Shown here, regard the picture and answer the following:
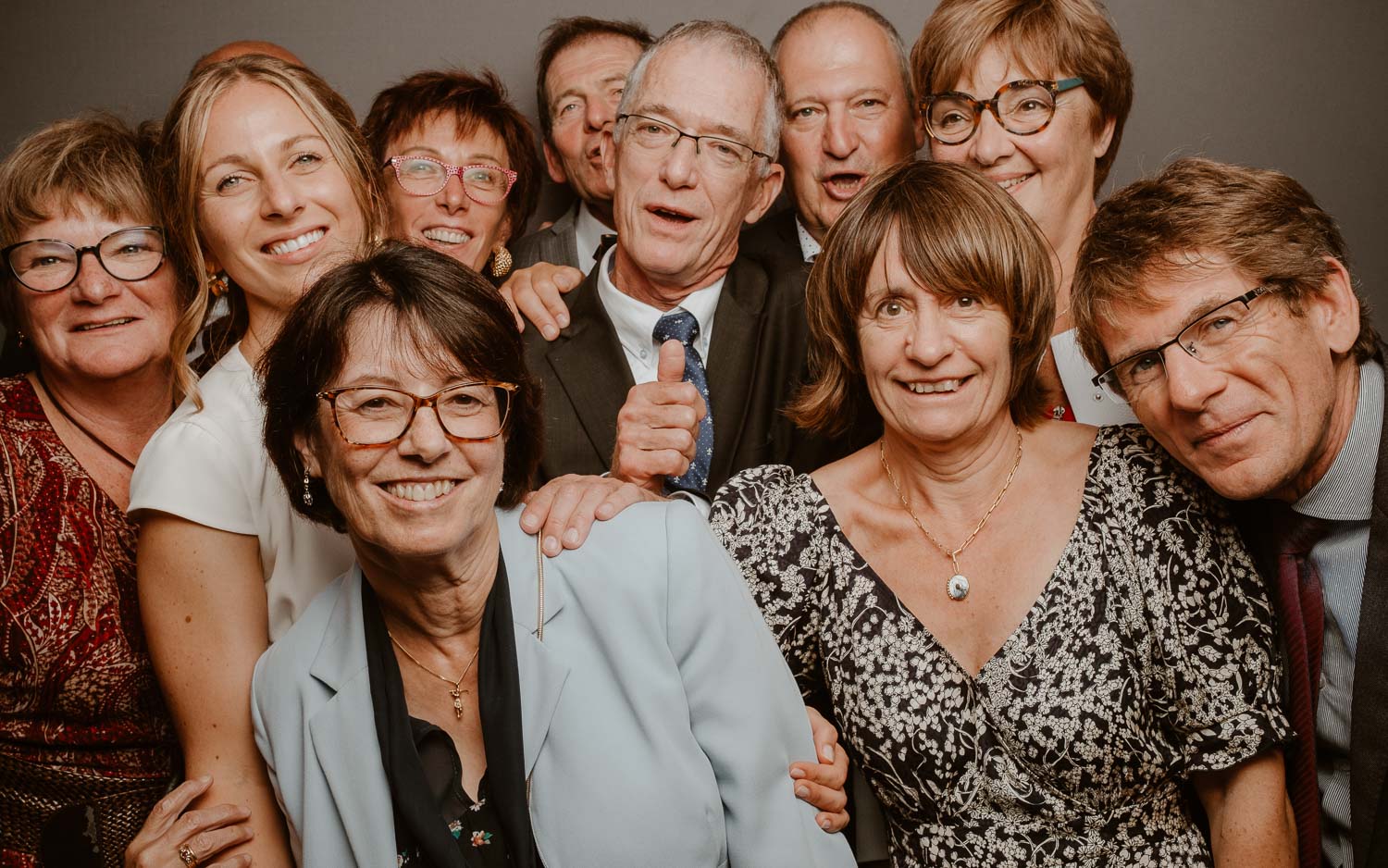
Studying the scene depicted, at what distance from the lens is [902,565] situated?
2189mm

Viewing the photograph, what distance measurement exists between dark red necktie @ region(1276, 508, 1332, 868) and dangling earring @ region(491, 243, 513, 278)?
2.01m

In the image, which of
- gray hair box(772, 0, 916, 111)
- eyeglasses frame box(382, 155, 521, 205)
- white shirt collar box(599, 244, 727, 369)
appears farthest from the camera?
gray hair box(772, 0, 916, 111)

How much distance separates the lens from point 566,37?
3.50 m

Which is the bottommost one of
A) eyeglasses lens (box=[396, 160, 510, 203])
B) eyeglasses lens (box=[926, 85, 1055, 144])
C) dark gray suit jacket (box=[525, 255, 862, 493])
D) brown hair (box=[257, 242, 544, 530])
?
dark gray suit jacket (box=[525, 255, 862, 493])

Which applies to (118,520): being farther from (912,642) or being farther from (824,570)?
(912,642)

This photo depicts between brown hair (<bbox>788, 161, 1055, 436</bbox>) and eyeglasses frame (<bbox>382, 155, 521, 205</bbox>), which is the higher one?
eyeglasses frame (<bbox>382, 155, 521, 205</bbox>)

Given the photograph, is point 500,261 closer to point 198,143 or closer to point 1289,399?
point 198,143

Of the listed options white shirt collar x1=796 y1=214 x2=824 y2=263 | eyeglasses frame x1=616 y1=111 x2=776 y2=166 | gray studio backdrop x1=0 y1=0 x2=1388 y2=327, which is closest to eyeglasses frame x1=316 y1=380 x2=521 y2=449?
eyeglasses frame x1=616 y1=111 x2=776 y2=166

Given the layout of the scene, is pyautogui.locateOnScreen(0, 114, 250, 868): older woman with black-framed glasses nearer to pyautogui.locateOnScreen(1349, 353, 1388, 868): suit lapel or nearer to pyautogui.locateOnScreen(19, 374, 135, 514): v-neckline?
pyautogui.locateOnScreen(19, 374, 135, 514): v-neckline

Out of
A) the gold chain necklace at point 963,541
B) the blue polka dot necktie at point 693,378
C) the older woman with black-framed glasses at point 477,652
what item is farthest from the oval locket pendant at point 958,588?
the blue polka dot necktie at point 693,378

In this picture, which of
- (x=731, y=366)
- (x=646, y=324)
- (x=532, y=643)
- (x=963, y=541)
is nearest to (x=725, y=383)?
(x=731, y=366)

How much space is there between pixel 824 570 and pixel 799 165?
1249 millimetres

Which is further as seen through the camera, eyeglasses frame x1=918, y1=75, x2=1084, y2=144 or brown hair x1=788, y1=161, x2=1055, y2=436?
eyeglasses frame x1=918, y1=75, x2=1084, y2=144

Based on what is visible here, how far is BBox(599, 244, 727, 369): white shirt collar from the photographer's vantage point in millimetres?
2713
